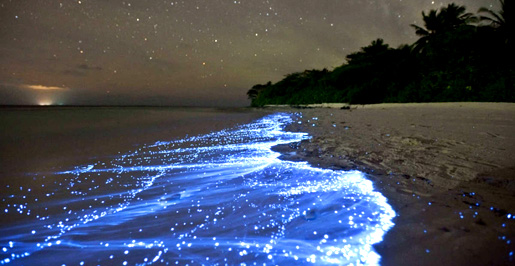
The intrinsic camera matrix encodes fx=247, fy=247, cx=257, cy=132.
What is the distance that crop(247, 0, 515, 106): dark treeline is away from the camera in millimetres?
11617

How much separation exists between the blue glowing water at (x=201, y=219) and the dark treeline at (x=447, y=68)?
13001mm

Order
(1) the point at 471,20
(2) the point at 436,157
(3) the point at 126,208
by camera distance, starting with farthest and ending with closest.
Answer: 1. (1) the point at 471,20
2. (2) the point at 436,157
3. (3) the point at 126,208

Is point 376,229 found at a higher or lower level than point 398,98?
lower

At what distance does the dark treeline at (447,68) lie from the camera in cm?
1162

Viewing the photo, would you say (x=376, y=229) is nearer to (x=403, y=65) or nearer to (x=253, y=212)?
(x=253, y=212)

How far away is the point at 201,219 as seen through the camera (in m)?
1.40

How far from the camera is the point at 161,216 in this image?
1.46 meters

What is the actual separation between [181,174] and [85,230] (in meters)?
1.11

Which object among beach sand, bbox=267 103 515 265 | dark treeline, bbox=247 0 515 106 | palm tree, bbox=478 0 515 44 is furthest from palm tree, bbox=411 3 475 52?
beach sand, bbox=267 103 515 265

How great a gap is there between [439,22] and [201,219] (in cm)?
2803

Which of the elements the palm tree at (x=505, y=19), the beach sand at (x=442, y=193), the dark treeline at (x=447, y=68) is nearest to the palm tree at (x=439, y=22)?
the dark treeline at (x=447, y=68)

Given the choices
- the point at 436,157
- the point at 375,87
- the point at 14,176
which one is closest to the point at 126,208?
the point at 14,176

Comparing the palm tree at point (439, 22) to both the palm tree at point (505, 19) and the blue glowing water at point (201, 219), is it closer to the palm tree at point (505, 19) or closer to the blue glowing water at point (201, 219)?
the palm tree at point (505, 19)

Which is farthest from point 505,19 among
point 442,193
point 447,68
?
point 442,193
